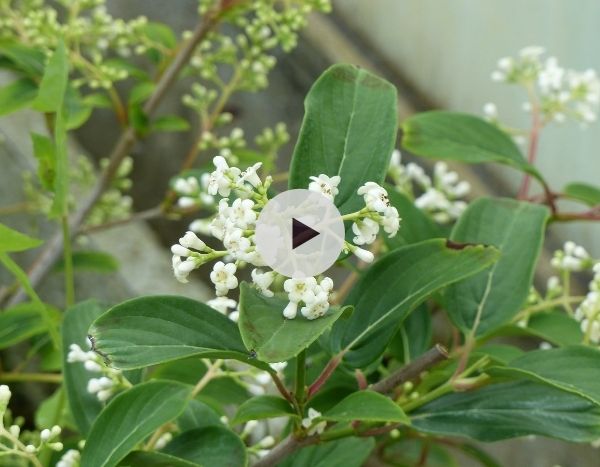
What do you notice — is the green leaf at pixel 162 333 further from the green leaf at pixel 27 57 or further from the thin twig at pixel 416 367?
the green leaf at pixel 27 57

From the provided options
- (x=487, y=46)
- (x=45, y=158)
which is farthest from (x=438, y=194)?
(x=487, y=46)

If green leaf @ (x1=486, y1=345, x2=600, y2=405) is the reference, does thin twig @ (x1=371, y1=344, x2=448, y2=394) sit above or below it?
below

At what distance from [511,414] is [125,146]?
0.69m

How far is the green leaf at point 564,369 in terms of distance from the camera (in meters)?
0.59

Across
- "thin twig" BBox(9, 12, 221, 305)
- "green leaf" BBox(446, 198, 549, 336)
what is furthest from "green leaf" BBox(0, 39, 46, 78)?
"green leaf" BBox(446, 198, 549, 336)

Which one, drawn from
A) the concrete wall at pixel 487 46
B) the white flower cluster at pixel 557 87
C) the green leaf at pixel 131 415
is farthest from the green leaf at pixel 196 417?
the concrete wall at pixel 487 46

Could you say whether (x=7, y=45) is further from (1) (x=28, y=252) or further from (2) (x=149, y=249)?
(2) (x=149, y=249)

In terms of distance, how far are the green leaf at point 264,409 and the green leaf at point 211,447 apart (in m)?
0.04

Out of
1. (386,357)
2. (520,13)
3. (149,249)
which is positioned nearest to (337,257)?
(386,357)

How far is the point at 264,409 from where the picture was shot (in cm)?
Result: 59

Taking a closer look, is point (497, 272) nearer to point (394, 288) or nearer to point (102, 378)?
point (394, 288)

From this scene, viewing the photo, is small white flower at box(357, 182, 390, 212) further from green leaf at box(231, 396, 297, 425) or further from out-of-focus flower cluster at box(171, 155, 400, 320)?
green leaf at box(231, 396, 297, 425)

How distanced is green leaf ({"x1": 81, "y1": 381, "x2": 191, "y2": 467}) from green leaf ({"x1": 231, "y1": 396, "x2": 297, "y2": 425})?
0.15 feet

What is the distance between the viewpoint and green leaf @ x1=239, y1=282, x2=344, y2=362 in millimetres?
488
